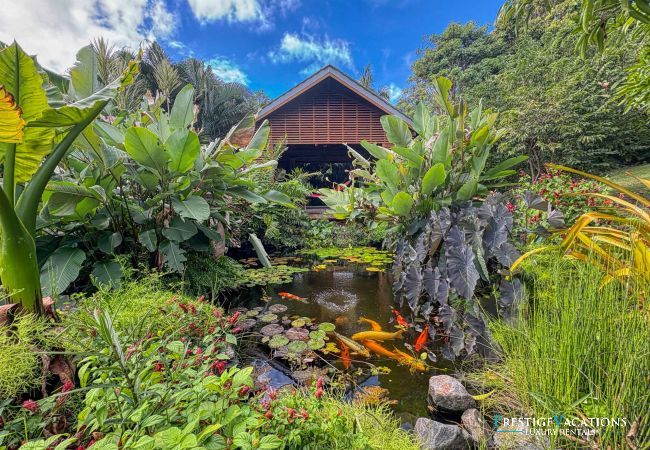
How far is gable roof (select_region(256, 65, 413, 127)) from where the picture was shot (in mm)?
9055

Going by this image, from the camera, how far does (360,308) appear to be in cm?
333

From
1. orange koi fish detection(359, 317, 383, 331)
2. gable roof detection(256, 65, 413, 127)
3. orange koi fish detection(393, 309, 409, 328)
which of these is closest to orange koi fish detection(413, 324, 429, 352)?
orange koi fish detection(393, 309, 409, 328)

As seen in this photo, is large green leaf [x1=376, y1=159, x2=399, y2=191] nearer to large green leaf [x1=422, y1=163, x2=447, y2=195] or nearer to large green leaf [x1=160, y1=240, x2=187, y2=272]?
large green leaf [x1=422, y1=163, x2=447, y2=195]

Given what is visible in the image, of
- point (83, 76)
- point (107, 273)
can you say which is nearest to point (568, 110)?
point (83, 76)

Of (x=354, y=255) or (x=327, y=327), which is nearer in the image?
(x=327, y=327)

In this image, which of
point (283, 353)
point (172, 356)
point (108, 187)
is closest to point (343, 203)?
point (283, 353)

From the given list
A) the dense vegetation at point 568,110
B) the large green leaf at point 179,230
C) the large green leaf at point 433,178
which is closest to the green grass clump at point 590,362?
the large green leaf at point 433,178

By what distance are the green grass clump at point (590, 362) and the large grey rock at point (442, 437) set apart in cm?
34

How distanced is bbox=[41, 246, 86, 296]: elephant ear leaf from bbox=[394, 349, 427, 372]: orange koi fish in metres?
2.60

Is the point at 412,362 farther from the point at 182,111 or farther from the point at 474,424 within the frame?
the point at 182,111

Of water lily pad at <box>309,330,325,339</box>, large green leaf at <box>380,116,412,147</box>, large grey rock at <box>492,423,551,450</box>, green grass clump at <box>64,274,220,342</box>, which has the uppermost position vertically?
large green leaf at <box>380,116,412,147</box>

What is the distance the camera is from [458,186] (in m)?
3.06

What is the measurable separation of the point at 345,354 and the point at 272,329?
772 millimetres

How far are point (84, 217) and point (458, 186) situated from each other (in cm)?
357
